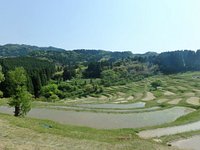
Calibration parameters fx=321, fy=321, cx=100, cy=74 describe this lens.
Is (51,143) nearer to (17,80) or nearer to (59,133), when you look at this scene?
(59,133)

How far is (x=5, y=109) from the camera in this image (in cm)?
6150

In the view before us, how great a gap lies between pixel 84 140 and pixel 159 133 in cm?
1375

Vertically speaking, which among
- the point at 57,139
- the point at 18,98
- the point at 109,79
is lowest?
the point at 109,79

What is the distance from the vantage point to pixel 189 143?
38500 millimetres

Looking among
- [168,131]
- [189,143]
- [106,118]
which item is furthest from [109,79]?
[189,143]

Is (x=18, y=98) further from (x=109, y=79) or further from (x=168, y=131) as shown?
(x=109, y=79)

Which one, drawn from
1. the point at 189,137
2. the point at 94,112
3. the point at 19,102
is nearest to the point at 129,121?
the point at 94,112

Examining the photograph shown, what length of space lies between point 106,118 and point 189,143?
738 inches

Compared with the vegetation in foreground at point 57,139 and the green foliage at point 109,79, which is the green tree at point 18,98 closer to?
the vegetation in foreground at point 57,139

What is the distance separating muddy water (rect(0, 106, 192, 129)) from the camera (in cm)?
4973

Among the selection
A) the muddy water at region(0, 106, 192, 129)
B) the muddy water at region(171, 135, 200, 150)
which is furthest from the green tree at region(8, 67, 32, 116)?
the muddy water at region(171, 135, 200, 150)

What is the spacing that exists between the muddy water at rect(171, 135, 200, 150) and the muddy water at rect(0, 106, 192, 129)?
10164 mm

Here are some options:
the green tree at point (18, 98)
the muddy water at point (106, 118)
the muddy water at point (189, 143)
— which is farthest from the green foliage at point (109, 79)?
the muddy water at point (189, 143)

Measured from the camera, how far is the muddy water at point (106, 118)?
49.7 metres
